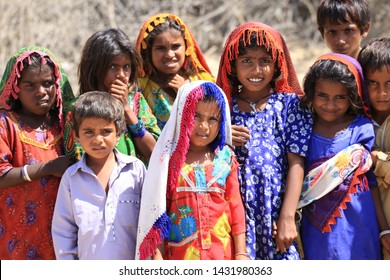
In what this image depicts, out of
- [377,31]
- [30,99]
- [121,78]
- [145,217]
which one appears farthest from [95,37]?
[377,31]

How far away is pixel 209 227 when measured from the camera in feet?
10.9

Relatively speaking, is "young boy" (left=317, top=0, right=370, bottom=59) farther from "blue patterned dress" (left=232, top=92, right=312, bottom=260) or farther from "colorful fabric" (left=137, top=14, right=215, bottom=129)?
"blue patterned dress" (left=232, top=92, right=312, bottom=260)

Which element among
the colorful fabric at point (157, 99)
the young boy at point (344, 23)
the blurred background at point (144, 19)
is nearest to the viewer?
the colorful fabric at point (157, 99)

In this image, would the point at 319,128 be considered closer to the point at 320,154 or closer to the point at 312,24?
the point at 320,154

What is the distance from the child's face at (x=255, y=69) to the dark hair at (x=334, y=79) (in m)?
0.22

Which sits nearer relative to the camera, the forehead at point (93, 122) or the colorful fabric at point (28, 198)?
the forehead at point (93, 122)

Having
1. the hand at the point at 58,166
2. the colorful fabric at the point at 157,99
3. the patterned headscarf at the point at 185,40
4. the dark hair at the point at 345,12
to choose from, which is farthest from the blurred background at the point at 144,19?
the hand at the point at 58,166

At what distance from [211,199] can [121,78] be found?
2.94 ft

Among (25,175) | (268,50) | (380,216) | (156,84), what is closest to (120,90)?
(156,84)

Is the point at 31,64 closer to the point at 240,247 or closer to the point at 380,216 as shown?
the point at 240,247

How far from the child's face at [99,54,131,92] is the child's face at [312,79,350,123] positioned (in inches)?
42.1

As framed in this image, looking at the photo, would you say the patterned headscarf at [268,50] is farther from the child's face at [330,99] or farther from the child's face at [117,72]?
the child's face at [117,72]

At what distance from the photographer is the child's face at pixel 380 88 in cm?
355

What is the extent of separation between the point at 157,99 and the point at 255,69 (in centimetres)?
73
